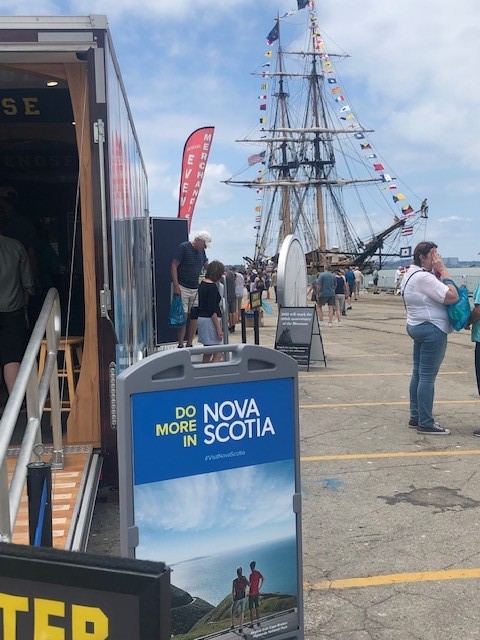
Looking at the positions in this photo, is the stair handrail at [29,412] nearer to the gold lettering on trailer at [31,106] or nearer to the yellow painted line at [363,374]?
the gold lettering on trailer at [31,106]

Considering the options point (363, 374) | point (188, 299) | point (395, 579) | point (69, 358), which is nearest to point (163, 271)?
point (188, 299)

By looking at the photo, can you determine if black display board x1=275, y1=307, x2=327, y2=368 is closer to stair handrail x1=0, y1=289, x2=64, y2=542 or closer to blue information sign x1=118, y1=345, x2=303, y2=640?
stair handrail x1=0, y1=289, x2=64, y2=542

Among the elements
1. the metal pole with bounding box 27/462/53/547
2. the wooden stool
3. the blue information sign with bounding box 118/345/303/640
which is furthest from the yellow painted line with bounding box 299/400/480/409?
the metal pole with bounding box 27/462/53/547

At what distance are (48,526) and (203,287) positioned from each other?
660cm

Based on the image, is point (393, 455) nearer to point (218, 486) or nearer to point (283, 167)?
point (218, 486)

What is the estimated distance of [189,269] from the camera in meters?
9.95

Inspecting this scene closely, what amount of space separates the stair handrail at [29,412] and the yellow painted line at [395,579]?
174cm

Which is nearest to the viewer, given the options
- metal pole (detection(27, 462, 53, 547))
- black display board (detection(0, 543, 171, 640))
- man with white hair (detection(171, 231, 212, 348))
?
black display board (detection(0, 543, 171, 640))

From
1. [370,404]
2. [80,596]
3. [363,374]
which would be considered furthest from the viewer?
[363,374]

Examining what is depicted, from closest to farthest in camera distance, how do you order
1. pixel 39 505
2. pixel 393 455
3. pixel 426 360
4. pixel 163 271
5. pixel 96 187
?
1. pixel 39 505
2. pixel 96 187
3. pixel 393 455
4. pixel 426 360
5. pixel 163 271

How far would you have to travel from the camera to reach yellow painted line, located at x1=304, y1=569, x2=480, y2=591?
12.4 feet

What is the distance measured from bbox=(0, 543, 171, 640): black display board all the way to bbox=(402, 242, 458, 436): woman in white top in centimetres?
558

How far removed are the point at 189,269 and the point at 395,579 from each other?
6688mm

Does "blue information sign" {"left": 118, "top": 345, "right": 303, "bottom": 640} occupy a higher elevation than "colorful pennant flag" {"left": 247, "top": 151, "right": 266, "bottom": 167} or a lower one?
lower
